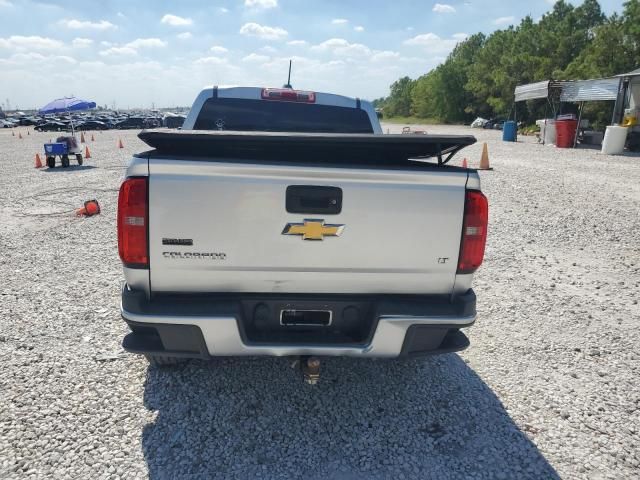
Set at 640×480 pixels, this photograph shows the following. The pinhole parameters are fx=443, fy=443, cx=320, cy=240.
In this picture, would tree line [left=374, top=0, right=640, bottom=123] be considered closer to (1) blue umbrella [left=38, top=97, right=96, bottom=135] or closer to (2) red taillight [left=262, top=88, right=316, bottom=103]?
(1) blue umbrella [left=38, top=97, right=96, bottom=135]

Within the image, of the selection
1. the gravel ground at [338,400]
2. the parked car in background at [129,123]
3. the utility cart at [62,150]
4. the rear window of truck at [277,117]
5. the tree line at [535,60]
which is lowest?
the gravel ground at [338,400]

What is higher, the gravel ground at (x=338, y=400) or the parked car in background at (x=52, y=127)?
the parked car in background at (x=52, y=127)

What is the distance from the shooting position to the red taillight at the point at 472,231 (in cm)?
259

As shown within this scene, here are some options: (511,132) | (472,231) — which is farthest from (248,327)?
(511,132)

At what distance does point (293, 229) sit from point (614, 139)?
21780 mm

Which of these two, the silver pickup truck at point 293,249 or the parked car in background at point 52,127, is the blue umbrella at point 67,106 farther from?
the parked car in background at point 52,127

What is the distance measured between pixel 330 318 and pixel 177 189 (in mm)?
1142

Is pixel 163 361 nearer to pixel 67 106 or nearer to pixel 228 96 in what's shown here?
pixel 228 96

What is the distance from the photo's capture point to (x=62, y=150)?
49.8 feet

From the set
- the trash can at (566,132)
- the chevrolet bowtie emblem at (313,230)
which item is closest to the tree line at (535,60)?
the trash can at (566,132)

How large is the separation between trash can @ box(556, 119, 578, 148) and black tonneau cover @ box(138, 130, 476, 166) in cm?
2326

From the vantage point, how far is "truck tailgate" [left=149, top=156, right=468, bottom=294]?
239 centimetres

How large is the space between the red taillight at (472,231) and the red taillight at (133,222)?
180 centimetres

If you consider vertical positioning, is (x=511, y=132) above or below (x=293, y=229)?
above
